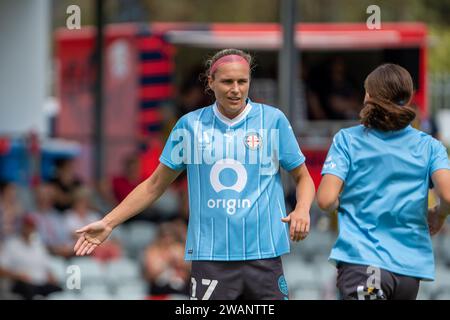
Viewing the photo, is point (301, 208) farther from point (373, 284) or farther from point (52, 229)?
point (52, 229)

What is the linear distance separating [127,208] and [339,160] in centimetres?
102

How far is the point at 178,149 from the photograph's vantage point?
5848 mm

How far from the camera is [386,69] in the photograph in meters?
5.77

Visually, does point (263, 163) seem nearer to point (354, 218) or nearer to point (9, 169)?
point (354, 218)

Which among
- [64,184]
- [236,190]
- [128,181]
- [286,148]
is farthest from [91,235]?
[128,181]

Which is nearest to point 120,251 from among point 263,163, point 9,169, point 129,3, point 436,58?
point 9,169

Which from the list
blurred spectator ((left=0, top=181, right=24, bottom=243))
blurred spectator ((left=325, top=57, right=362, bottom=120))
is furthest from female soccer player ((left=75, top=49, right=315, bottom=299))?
blurred spectator ((left=325, top=57, right=362, bottom=120))

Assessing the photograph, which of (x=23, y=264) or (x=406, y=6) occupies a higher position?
(x=406, y=6)

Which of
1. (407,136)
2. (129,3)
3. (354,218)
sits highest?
(129,3)

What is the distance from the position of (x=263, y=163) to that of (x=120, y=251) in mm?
7360

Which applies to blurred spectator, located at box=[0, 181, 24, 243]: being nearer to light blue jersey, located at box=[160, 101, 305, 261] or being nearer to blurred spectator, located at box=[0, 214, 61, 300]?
blurred spectator, located at box=[0, 214, 61, 300]

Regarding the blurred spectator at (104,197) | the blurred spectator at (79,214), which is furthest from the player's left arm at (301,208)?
the blurred spectator at (104,197)

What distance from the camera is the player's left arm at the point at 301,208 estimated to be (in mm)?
5555

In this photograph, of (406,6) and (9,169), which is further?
(406,6)
